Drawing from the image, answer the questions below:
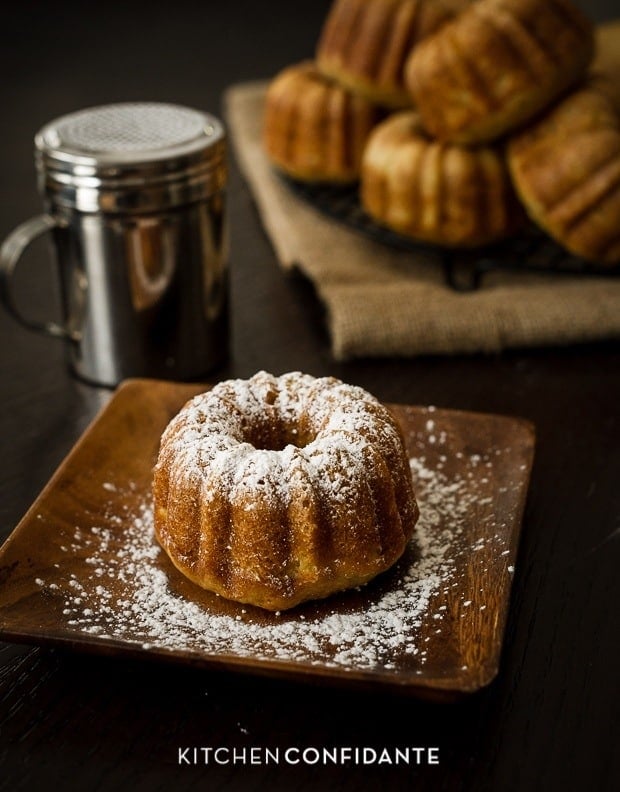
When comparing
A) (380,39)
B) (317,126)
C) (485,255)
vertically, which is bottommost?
(485,255)

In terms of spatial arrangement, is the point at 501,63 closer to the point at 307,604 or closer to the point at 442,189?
the point at 442,189

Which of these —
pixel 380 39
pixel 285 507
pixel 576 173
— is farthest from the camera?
pixel 380 39

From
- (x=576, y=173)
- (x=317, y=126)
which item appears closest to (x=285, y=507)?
(x=576, y=173)

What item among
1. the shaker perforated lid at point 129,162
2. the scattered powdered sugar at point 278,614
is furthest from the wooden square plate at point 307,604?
the shaker perforated lid at point 129,162

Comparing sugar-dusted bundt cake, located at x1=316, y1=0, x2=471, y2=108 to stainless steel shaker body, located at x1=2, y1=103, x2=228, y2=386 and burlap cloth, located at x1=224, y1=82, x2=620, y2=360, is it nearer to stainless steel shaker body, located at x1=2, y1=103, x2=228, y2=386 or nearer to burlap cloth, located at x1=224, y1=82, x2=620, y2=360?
burlap cloth, located at x1=224, y1=82, x2=620, y2=360

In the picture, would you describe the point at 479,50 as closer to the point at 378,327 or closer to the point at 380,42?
the point at 380,42

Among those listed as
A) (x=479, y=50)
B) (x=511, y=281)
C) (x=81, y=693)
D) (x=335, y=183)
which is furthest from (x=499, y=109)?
(x=81, y=693)
